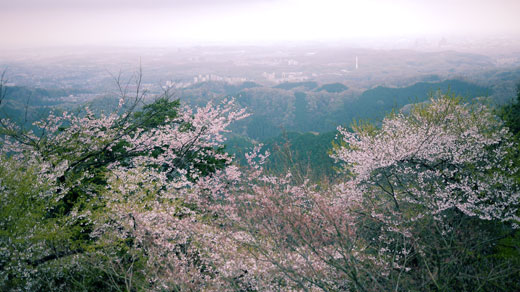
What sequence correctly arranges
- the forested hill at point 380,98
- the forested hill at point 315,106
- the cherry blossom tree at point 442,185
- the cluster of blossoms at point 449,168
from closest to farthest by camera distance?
1. the cherry blossom tree at point 442,185
2. the cluster of blossoms at point 449,168
3. the forested hill at point 315,106
4. the forested hill at point 380,98

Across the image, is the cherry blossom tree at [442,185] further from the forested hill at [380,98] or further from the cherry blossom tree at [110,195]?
the forested hill at [380,98]

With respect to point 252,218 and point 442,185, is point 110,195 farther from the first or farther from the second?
point 442,185

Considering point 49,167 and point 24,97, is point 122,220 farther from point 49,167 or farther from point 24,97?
point 24,97

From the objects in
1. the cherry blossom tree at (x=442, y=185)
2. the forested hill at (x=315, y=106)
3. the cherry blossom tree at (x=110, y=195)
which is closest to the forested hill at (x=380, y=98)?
the forested hill at (x=315, y=106)

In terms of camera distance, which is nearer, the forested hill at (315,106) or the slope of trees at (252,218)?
the slope of trees at (252,218)

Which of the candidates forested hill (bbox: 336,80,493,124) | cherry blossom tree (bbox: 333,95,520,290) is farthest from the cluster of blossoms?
forested hill (bbox: 336,80,493,124)

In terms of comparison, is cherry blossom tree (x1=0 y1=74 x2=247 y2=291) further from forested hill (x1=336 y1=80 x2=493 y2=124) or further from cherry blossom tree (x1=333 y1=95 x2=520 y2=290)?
forested hill (x1=336 y1=80 x2=493 y2=124)

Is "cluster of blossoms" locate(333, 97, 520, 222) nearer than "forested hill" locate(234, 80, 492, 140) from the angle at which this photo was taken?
Yes

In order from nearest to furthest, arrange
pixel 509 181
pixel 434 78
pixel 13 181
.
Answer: pixel 13 181
pixel 509 181
pixel 434 78

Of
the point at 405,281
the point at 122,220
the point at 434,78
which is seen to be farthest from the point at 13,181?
the point at 434,78

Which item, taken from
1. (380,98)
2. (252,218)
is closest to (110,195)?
(252,218)

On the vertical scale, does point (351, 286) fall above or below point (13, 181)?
below
